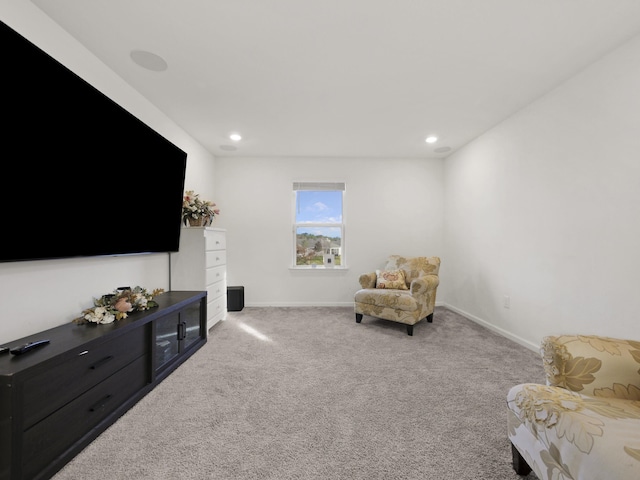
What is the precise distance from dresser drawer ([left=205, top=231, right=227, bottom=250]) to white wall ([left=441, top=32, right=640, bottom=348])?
10.9 feet

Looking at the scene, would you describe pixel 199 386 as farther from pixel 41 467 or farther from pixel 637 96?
pixel 637 96

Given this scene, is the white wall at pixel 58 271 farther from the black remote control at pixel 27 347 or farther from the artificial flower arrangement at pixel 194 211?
the artificial flower arrangement at pixel 194 211

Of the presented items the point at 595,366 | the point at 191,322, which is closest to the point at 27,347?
the point at 191,322

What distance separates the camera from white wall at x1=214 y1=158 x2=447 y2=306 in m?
4.46

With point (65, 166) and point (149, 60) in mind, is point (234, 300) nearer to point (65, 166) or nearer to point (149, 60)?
point (65, 166)

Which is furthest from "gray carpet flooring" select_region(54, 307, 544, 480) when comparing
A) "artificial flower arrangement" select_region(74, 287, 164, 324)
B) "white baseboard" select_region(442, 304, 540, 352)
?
"artificial flower arrangement" select_region(74, 287, 164, 324)

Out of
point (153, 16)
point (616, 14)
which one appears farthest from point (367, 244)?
point (153, 16)

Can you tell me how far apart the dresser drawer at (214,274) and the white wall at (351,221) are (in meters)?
0.88

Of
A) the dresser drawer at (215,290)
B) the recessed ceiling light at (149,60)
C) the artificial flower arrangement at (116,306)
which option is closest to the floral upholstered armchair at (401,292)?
the dresser drawer at (215,290)

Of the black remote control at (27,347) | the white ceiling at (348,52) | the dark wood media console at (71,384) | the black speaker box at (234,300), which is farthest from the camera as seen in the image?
the black speaker box at (234,300)

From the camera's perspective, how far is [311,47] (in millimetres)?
1966

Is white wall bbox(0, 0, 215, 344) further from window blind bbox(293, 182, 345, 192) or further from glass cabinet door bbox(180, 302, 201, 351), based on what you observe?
window blind bbox(293, 182, 345, 192)

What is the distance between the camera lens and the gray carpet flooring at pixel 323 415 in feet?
4.18

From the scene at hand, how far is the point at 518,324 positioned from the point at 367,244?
7.30ft
